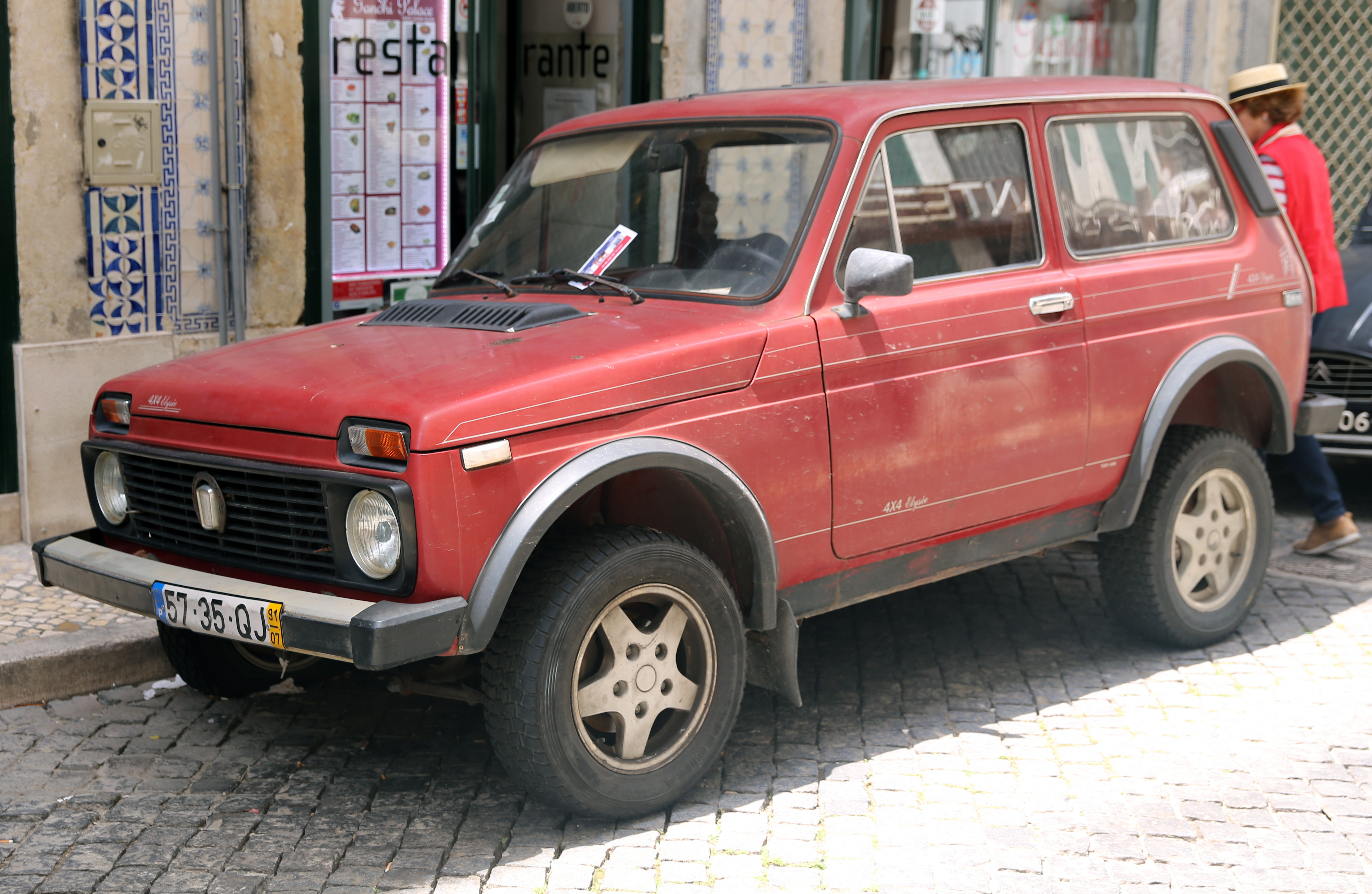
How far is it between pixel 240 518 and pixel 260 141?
12.8ft

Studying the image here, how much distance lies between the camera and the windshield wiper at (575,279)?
4.64m

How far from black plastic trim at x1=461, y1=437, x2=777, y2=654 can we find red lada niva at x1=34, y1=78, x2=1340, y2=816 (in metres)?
0.01

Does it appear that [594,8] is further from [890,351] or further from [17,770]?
[17,770]

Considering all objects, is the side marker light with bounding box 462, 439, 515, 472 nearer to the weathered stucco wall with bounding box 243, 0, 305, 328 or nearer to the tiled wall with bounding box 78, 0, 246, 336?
the tiled wall with bounding box 78, 0, 246, 336

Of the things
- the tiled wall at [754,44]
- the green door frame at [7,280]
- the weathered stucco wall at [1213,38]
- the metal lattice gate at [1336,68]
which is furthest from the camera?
the metal lattice gate at [1336,68]

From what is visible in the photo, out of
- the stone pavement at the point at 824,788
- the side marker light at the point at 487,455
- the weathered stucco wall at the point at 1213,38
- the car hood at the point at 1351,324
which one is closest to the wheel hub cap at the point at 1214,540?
the stone pavement at the point at 824,788

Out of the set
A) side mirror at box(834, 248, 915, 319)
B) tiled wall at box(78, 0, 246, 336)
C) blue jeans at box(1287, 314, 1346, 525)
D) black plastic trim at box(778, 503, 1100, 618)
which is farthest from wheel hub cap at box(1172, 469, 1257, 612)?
tiled wall at box(78, 0, 246, 336)

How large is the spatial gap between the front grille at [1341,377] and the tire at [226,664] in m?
5.43

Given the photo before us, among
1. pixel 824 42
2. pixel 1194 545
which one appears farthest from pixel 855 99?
pixel 824 42

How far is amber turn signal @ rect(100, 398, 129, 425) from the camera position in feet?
14.5

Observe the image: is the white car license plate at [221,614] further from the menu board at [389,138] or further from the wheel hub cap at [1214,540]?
the menu board at [389,138]

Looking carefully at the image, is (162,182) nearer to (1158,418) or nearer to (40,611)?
(40,611)

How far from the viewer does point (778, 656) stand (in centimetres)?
453

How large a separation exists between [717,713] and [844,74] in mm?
7186
